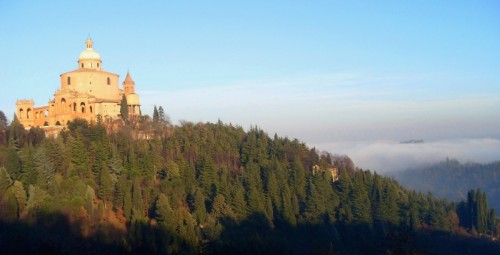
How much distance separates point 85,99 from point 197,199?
19.1 metres

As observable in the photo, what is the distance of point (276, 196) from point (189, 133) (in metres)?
13.1

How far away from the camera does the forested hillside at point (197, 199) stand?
143 feet

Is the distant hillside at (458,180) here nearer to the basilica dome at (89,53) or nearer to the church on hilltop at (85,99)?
the church on hilltop at (85,99)

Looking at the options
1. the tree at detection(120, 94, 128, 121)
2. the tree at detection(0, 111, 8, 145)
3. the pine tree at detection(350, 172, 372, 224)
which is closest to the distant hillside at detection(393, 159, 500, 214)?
the pine tree at detection(350, 172, 372, 224)

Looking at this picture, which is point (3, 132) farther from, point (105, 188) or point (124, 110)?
point (105, 188)

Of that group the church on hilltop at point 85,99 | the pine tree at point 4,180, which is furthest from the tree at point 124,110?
the pine tree at point 4,180

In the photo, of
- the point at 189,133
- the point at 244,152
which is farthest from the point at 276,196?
the point at 189,133

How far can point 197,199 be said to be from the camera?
5003 centimetres

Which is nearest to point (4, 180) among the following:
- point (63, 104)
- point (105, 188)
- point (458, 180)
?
point (105, 188)

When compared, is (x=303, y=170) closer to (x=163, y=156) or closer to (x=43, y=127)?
(x=163, y=156)

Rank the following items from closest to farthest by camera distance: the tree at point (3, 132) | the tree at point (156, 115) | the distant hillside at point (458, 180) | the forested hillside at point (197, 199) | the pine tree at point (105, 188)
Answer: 1. the forested hillside at point (197, 199)
2. the pine tree at point (105, 188)
3. the tree at point (3, 132)
4. the tree at point (156, 115)
5. the distant hillside at point (458, 180)

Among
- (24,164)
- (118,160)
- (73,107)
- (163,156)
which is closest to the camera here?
(24,164)

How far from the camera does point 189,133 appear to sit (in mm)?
63406

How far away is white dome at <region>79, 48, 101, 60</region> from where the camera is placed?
6575cm
